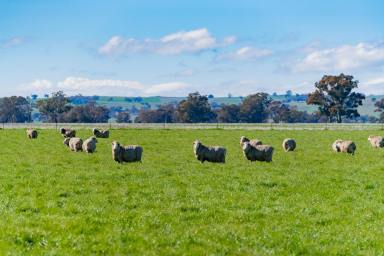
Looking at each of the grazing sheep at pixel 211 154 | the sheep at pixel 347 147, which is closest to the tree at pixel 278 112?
the sheep at pixel 347 147

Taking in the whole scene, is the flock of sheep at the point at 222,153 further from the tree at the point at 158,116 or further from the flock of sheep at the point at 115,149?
the tree at the point at 158,116

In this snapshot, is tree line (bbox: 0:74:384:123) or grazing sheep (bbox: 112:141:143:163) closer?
grazing sheep (bbox: 112:141:143:163)

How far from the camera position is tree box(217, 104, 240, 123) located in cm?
16650

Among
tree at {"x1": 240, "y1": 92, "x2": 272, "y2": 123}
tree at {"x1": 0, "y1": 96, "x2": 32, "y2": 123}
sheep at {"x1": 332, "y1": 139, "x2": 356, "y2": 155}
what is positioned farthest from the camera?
tree at {"x1": 0, "y1": 96, "x2": 32, "y2": 123}

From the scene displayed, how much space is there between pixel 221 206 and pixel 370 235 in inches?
212

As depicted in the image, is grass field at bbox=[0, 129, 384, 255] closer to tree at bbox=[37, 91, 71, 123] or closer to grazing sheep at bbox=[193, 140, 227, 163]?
grazing sheep at bbox=[193, 140, 227, 163]

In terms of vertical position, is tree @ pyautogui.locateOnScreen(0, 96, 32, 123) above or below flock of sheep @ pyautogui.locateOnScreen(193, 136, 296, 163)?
above

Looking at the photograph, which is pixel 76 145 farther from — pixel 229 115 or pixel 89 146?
pixel 229 115

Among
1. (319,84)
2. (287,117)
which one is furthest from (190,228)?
(287,117)

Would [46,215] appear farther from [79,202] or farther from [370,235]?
[370,235]

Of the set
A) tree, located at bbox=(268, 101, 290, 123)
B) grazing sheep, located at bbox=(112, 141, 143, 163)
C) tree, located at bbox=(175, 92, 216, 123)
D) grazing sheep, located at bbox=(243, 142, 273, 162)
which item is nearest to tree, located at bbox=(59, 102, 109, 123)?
tree, located at bbox=(175, 92, 216, 123)

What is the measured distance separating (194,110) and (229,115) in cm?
1654

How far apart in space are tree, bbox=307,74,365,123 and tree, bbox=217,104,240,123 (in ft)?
135

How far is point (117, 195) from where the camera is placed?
19219 mm
